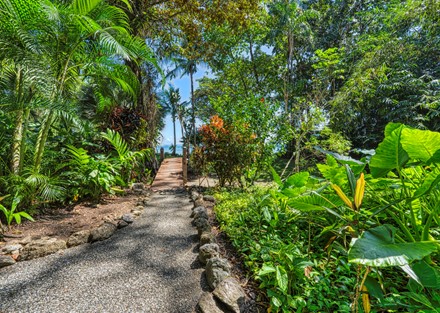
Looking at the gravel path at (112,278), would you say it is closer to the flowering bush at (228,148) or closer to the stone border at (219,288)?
the stone border at (219,288)

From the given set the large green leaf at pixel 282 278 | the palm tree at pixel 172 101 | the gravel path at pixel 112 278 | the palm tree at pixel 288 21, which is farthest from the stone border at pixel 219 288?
the palm tree at pixel 172 101

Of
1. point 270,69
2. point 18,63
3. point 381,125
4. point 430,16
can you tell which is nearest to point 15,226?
point 18,63

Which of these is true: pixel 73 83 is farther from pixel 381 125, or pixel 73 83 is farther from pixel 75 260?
pixel 381 125

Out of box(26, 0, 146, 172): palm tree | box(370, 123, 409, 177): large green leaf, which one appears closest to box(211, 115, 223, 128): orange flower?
box(26, 0, 146, 172): palm tree

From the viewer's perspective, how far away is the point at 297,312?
1.05 meters

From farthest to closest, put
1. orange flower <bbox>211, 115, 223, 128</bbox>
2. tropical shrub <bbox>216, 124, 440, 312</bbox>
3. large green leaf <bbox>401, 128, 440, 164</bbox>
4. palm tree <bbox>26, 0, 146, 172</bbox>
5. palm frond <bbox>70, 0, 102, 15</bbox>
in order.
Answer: orange flower <bbox>211, 115, 223, 128</bbox> < palm frond <bbox>70, 0, 102, 15</bbox> < palm tree <bbox>26, 0, 146, 172</bbox> < large green leaf <bbox>401, 128, 440, 164</bbox> < tropical shrub <bbox>216, 124, 440, 312</bbox>

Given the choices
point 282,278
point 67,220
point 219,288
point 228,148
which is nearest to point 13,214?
point 67,220

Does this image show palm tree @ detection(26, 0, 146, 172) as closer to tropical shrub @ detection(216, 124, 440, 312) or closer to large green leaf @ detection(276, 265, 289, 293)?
tropical shrub @ detection(216, 124, 440, 312)

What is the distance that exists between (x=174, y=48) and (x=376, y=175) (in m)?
6.31

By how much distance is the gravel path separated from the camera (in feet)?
4.21

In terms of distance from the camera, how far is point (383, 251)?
2.19ft

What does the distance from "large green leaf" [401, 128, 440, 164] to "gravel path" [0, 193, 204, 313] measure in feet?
4.94

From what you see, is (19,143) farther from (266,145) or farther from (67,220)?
(266,145)

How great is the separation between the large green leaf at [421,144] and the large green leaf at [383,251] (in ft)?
1.51
